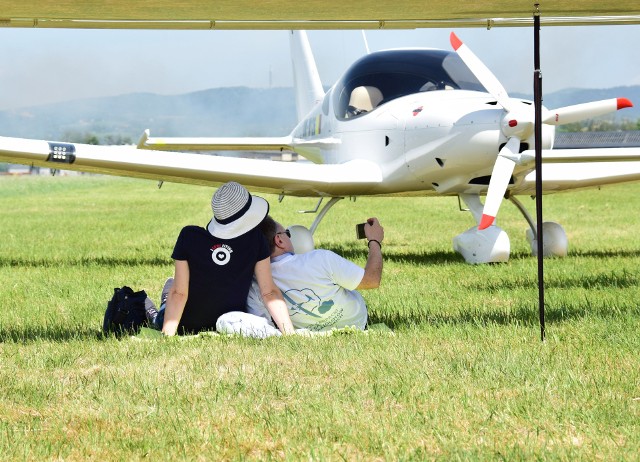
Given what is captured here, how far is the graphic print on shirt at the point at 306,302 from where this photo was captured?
584 centimetres

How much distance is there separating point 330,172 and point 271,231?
19.9 feet

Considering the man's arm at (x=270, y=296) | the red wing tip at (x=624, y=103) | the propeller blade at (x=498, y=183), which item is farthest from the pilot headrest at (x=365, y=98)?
the man's arm at (x=270, y=296)

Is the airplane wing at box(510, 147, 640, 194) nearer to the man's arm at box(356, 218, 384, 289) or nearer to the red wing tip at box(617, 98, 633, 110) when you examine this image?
the red wing tip at box(617, 98, 633, 110)

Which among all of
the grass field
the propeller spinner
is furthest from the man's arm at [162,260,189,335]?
the propeller spinner

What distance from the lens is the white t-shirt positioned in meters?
5.72

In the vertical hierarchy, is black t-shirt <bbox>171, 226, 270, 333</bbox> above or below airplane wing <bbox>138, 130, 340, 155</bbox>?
below

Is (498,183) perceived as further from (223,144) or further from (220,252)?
(223,144)

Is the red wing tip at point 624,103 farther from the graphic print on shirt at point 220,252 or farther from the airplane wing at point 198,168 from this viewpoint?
the airplane wing at point 198,168

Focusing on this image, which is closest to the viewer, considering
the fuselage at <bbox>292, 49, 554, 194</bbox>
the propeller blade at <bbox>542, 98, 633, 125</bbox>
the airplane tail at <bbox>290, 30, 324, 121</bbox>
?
the propeller blade at <bbox>542, 98, 633, 125</bbox>

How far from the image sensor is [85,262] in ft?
37.2

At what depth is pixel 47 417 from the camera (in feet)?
13.1

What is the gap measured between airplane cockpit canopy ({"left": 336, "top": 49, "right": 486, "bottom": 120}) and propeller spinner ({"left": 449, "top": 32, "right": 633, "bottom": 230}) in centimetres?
170

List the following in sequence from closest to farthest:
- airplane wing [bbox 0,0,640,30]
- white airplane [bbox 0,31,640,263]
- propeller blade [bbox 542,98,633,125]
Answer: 1. airplane wing [bbox 0,0,640,30]
2. propeller blade [bbox 542,98,633,125]
3. white airplane [bbox 0,31,640,263]

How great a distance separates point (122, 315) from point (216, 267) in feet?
2.85
